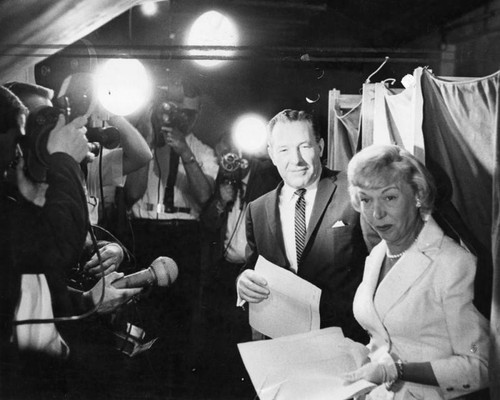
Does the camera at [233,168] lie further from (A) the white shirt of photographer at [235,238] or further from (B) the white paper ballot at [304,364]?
(B) the white paper ballot at [304,364]

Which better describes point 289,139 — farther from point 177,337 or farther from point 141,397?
point 141,397

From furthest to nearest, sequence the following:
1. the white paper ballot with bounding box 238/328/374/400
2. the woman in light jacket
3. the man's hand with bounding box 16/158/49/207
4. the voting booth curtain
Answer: the man's hand with bounding box 16/158/49/207
the white paper ballot with bounding box 238/328/374/400
the voting booth curtain
the woman in light jacket

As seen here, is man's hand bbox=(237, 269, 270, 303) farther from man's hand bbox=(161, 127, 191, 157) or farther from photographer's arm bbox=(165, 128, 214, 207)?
man's hand bbox=(161, 127, 191, 157)

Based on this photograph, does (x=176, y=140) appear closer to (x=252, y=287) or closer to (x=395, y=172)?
(x=252, y=287)

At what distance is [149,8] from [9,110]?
745mm

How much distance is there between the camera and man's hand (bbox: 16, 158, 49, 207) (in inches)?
88.6

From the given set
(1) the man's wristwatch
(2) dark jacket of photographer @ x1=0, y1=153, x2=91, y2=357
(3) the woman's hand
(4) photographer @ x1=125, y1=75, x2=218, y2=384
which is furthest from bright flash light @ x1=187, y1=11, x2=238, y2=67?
(3) the woman's hand

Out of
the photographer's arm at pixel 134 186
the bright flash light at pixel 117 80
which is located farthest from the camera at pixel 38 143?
the photographer's arm at pixel 134 186

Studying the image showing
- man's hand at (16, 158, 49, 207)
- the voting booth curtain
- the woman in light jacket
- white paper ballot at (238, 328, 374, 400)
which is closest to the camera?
the woman in light jacket

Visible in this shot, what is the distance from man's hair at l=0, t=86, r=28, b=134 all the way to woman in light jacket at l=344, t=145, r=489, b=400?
4.67 feet

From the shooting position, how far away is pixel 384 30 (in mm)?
2316

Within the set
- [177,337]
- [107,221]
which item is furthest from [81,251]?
[177,337]

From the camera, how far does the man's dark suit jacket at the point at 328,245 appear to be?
89.0 inches

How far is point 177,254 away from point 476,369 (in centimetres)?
127
